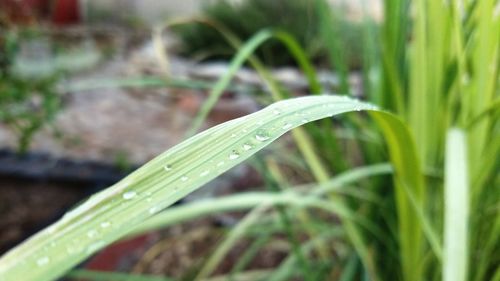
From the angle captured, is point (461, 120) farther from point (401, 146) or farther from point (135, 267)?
point (135, 267)

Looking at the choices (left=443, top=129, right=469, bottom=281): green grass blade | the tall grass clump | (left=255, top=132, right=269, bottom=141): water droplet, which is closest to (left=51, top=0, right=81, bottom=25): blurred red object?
the tall grass clump

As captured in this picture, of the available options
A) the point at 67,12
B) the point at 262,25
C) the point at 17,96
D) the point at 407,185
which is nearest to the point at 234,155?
the point at 407,185

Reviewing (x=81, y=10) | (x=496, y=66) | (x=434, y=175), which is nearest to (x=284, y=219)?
(x=434, y=175)

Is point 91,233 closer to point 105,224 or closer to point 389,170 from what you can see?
point 105,224

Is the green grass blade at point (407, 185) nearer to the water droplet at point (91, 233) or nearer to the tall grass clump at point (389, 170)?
the tall grass clump at point (389, 170)

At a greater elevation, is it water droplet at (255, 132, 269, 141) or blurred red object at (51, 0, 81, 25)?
blurred red object at (51, 0, 81, 25)

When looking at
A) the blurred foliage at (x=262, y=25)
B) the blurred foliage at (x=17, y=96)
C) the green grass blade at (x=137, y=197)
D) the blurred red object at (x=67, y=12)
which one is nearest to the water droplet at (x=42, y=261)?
the green grass blade at (x=137, y=197)

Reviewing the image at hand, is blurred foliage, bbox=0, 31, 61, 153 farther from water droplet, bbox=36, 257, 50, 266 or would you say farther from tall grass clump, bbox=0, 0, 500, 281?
water droplet, bbox=36, 257, 50, 266
